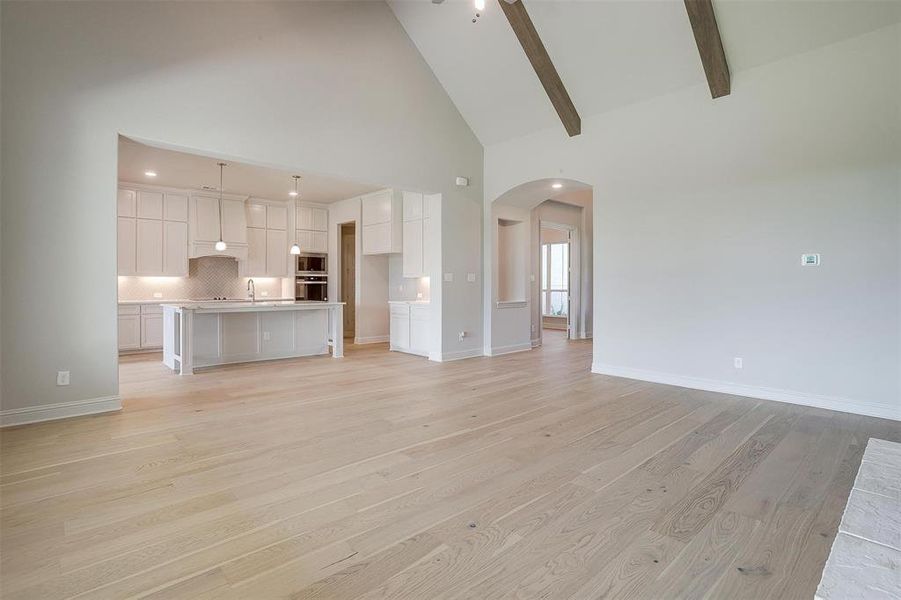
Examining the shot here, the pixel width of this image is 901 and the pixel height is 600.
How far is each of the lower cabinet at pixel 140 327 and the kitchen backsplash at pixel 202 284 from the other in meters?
0.45

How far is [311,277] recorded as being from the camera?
9.32 m

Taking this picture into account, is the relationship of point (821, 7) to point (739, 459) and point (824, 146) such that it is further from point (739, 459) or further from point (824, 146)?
point (739, 459)

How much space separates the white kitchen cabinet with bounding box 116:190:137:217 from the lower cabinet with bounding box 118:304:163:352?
1.56 m

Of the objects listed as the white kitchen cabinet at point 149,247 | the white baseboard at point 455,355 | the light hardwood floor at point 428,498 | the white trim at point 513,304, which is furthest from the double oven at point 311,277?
the light hardwood floor at point 428,498

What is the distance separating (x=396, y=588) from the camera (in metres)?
1.63

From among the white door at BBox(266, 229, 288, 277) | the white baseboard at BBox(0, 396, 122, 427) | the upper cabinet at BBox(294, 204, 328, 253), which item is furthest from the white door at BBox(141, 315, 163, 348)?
the white baseboard at BBox(0, 396, 122, 427)

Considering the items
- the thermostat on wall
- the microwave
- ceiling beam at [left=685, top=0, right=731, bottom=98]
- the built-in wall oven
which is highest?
ceiling beam at [left=685, top=0, right=731, bottom=98]

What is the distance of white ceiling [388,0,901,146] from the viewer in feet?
13.0

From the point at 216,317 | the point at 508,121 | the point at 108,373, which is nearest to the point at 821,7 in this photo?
the point at 508,121

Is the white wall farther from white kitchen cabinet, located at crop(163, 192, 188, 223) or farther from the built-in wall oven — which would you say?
white kitchen cabinet, located at crop(163, 192, 188, 223)

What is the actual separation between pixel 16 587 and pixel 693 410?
4.45m

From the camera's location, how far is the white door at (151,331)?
301 inches

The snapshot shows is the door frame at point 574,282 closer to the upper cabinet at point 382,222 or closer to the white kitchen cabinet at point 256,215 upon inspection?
the upper cabinet at point 382,222

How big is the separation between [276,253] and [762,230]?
320 inches
